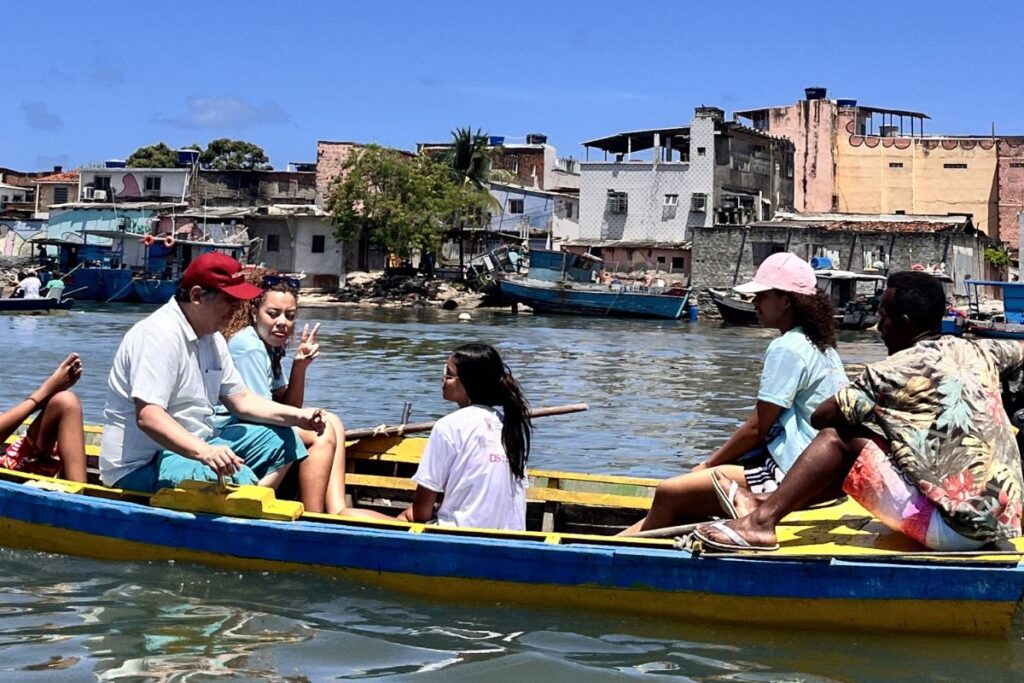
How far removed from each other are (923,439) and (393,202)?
145 feet

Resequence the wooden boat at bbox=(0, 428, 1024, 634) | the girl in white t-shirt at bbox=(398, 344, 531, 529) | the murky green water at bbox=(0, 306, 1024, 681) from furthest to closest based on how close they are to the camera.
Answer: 1. the girl in white t-shirt at bbox=(398, 344, 531, 529)
2. the wooden boat at bbox=(0, 428, 1024, 634)
3. the murky green water at bbox=(0, 306, 1024, 681)

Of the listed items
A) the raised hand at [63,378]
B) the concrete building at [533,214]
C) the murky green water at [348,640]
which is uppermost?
the concrete building at [533,214]

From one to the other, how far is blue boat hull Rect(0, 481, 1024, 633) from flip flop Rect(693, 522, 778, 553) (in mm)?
62

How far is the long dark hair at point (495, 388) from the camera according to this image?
18.3ft

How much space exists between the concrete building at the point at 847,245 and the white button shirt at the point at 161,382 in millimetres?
39612

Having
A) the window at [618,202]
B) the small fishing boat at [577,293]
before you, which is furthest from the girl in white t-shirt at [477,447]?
the window at [618,202]

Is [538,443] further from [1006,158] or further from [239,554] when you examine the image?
[1006,158]

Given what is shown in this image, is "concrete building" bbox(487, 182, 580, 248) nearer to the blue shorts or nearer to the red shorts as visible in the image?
the red shorts

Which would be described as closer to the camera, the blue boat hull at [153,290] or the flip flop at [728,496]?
the flip flop at [728,496]

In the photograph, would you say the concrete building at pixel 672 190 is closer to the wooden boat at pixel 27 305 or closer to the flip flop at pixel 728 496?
the wooden boat at pixel 27 305

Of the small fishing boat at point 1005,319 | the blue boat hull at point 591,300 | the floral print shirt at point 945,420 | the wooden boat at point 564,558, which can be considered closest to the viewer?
the floral print shirt at point 945,420

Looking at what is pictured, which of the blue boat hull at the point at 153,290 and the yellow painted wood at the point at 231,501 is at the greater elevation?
the blue boat hull at the point at 153,290

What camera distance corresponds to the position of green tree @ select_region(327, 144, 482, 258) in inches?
1898

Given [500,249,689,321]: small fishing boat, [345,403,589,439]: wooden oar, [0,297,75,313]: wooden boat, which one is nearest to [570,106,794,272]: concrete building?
[500,249,689,321]: small fishing boat
